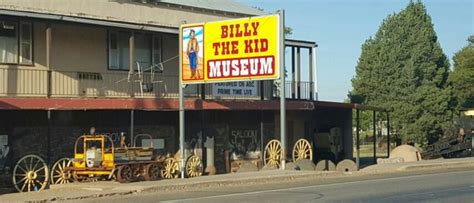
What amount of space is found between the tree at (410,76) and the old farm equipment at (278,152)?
22.1 meters

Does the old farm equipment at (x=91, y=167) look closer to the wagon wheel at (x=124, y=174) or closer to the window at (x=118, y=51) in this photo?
the wagon wheel at (x=124, y=174)

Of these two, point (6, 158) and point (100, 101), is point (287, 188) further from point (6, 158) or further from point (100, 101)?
point (6, 158)

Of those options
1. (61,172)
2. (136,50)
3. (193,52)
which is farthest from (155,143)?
(61,172)

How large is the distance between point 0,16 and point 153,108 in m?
5.98

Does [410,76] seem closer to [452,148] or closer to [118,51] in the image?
[452,148]

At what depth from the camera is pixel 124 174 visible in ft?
71.5

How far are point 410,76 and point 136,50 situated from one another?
33.8m

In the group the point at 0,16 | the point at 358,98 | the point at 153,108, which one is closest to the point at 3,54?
the point at 0,16

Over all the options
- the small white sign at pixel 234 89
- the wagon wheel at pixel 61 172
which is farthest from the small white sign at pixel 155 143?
the wagon wheel at pixel 61 172

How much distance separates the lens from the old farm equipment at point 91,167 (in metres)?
21.8

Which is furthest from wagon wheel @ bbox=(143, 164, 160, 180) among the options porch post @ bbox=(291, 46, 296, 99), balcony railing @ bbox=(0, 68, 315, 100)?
porch post @ bbox=(291, 46, 296, 99)

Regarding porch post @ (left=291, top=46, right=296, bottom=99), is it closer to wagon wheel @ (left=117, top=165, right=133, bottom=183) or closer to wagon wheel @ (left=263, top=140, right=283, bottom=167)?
wagon wheel @ (left=263, top=140, right=283, bottom=167)

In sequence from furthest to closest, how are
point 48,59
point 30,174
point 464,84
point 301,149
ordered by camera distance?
point 464,84
point 301,149
point 48,59
point 30,174

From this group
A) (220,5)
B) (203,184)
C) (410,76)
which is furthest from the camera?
(410,76)
